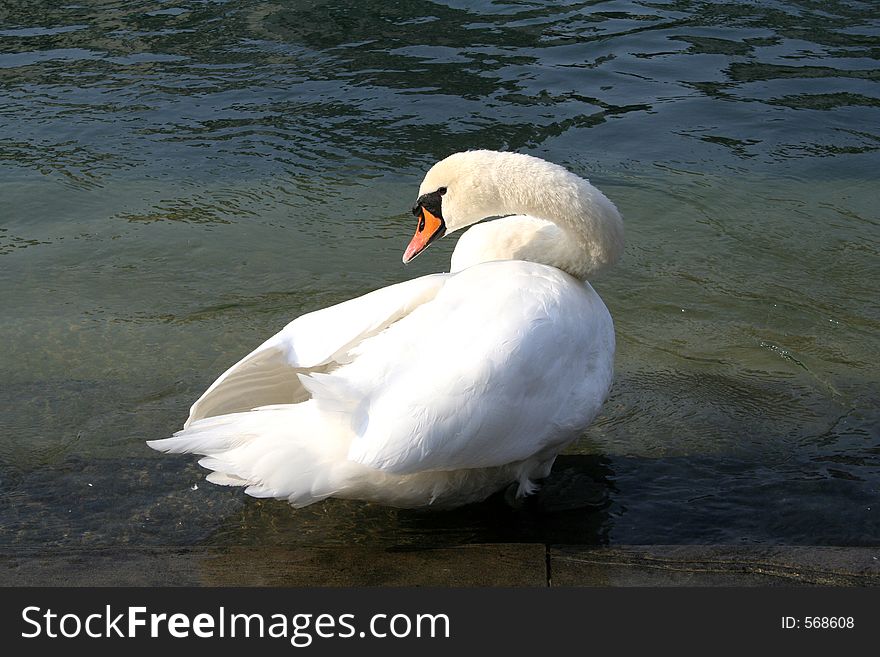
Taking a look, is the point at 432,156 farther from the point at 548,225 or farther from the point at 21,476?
the point at 21,476

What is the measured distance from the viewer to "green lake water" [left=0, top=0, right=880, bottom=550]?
3.71 m

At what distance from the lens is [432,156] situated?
7473mm

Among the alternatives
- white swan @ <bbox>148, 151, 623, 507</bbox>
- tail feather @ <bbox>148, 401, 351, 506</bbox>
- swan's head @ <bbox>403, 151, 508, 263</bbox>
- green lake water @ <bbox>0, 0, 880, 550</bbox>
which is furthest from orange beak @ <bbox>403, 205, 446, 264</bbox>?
tail feather @ <bbox>148, 401, 351, 506</bbox>

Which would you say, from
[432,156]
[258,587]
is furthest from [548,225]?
[432,156]

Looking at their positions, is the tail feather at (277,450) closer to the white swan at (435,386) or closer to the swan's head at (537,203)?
the white swan at (435,386)

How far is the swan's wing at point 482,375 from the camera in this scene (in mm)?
3057

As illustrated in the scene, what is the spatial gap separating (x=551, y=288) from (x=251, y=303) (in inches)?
94.7

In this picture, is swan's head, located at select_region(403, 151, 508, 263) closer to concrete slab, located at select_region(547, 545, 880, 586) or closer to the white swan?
the white swan

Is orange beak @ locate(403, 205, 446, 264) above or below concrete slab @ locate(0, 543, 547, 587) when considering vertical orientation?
above

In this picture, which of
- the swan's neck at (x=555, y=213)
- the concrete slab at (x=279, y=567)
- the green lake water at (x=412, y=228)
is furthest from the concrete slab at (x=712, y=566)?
the swan's neck at (x=555, y=213)

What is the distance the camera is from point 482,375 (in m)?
3.14

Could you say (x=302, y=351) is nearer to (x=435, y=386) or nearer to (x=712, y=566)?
(x=435, y=386)

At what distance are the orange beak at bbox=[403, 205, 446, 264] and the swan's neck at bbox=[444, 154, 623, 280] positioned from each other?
19 centimetres

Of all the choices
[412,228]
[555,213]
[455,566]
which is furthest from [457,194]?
[412,228]
